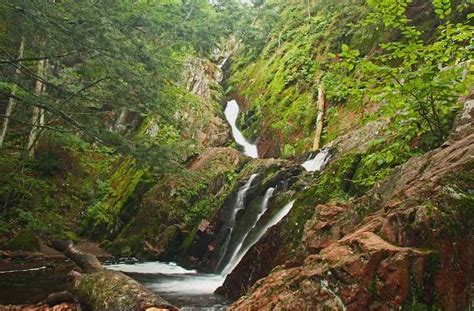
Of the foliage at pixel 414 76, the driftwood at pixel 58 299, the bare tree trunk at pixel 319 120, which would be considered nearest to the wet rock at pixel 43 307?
the driftwood at pixel 58 299

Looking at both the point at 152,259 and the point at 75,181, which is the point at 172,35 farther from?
the point at 75,181

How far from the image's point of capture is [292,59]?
2006 centimetres

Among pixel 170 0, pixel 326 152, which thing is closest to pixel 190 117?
pixel 170 0

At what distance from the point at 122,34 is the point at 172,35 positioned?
118 inches

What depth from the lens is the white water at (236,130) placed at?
742 inches

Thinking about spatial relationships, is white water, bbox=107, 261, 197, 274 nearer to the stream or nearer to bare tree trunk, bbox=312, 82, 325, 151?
the stream

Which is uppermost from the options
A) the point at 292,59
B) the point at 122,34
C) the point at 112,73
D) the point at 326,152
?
Result: the point at 292,59

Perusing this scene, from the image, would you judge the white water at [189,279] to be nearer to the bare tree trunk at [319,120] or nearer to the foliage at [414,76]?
the bare tree trunk at [319,120]

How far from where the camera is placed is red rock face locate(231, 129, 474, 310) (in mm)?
2855

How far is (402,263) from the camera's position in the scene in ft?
9.55

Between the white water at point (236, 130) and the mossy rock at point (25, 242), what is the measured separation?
9629mm

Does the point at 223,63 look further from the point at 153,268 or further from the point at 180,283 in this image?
the point at 180,283

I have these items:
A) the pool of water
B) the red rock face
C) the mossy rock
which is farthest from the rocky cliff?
the mossy rock

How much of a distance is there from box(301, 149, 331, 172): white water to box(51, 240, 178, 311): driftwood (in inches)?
271
